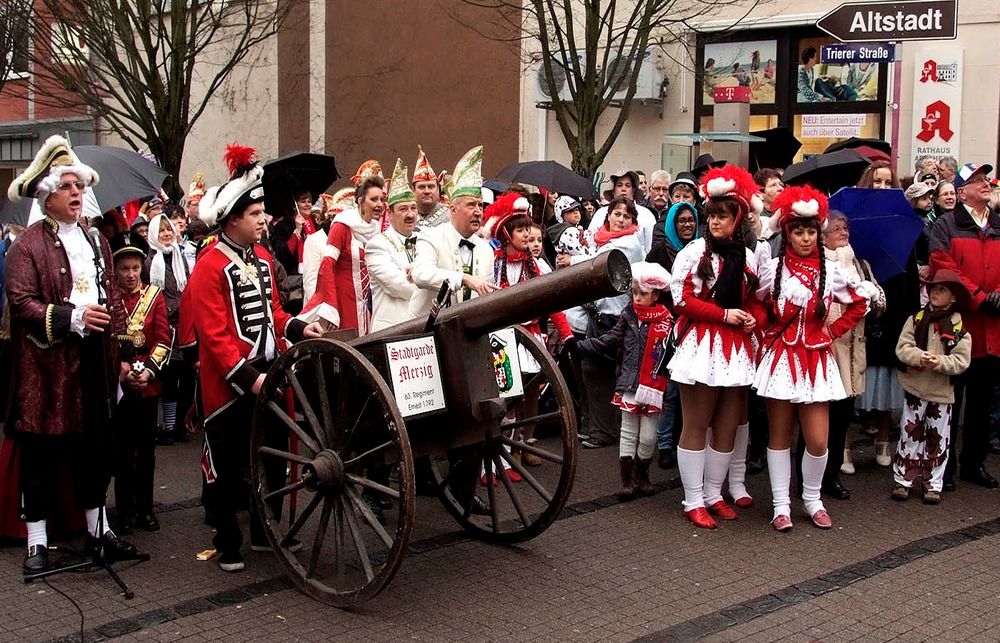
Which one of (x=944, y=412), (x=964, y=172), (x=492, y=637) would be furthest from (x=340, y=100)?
(x=492, y=637)

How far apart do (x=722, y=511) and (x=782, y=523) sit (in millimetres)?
395

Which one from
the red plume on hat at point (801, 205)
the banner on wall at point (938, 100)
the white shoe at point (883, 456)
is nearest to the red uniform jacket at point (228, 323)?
the red plume on hat at point (801, 205)

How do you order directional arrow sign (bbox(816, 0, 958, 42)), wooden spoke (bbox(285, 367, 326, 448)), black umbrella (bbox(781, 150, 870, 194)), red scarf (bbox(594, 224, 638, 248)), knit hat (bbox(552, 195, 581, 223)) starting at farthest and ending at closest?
1. knit hat (bbox(552, 195, 581, 223))
2. black umbrella (bbox(781, 150, 870, 194))
3. directional arrow sign (bbox(816, 0, 958, 42))
4. red scarf (bbox(594, 224, 638, 248))
5. wooden spoke (bbox(285, 367, 326, 448))

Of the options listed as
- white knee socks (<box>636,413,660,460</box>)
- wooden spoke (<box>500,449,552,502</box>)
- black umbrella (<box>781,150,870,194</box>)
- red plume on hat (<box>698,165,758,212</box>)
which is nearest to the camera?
wooden spoke (<box>500,449,552,502</box>)

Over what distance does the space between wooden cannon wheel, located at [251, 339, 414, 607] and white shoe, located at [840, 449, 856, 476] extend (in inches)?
149

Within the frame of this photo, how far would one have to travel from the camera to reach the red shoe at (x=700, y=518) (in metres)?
7.00

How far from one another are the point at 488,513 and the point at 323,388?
5.14 ft

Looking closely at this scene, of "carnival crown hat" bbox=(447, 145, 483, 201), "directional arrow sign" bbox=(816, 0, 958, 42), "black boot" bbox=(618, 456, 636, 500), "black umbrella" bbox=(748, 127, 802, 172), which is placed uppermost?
"directional arrow sign" bbox=(816, 0, 958, 42)

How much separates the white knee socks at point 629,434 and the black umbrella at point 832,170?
2781 millimetres

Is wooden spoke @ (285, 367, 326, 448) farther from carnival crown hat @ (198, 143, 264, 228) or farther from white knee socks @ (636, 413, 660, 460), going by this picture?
white knee socks @ (636, 413, 660, 460)

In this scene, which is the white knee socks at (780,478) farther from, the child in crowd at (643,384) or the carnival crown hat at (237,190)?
the carnival crown hat at (237,190)

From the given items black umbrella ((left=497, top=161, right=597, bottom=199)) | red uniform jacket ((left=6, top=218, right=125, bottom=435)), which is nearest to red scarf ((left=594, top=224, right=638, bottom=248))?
black umbrella ((left=497, top=161, right=597, bottom=199))

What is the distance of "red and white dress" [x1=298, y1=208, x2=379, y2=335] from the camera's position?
7.77m

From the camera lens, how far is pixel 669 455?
8.53 meters
